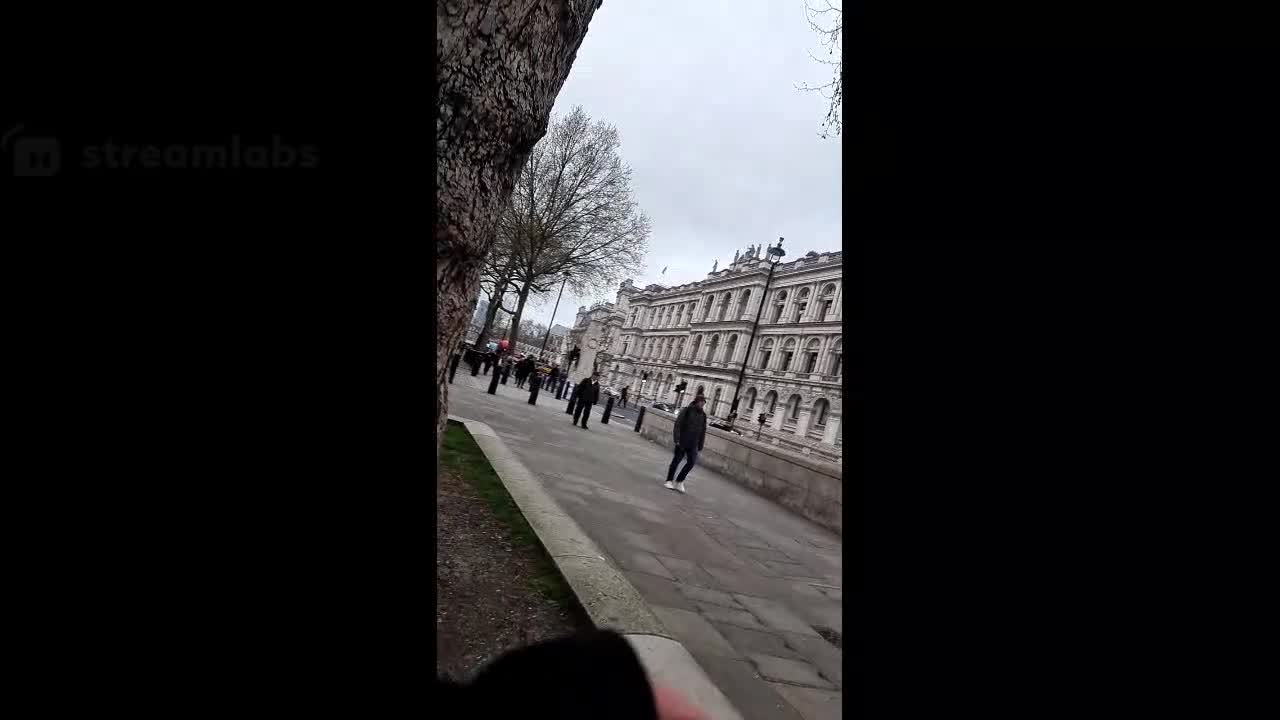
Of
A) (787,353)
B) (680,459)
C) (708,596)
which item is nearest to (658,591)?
(708,596)

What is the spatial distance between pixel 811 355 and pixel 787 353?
2671mm

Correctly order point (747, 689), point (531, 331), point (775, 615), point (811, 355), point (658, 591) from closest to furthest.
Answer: point (747, 689)
point (658, 591)
point (775, 615)
point (811, 355)
point (531, 331)

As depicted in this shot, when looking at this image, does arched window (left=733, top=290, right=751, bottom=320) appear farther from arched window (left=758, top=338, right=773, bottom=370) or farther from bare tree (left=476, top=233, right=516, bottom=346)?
bare tree (left=476, top=233, right=516, bottom=346)

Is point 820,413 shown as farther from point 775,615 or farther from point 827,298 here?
point 775,615

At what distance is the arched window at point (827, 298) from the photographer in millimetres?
43031

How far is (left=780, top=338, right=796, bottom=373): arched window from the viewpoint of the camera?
45062mm

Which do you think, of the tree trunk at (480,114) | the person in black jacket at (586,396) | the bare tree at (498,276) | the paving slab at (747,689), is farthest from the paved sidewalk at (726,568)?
the bare tree at (498,276)

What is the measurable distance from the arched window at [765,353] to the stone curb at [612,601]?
43.0 metres

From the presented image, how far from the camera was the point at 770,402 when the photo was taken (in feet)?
149
